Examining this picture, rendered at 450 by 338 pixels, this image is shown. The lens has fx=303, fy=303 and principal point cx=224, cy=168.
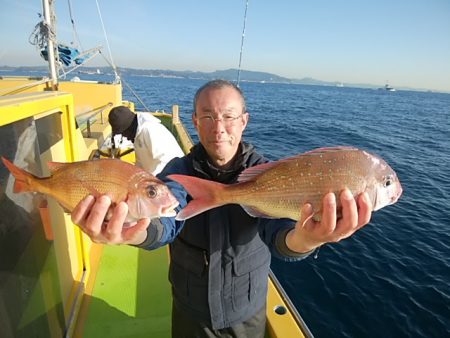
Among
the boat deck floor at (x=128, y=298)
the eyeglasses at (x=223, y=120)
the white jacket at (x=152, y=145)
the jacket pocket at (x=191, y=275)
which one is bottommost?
the boat deck floor at (x=128, y=298)

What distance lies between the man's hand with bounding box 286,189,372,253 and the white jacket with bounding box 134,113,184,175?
2.57 meters

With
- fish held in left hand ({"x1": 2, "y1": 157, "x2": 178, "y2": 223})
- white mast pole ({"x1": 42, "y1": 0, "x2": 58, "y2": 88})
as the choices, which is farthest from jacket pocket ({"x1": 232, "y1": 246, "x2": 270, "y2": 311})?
white mast pole ({"x1": 42, "y1": 0, "x2": 58, "y2": 88})

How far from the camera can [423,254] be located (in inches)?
304

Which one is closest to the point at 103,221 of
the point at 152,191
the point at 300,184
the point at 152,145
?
the point at 152,191

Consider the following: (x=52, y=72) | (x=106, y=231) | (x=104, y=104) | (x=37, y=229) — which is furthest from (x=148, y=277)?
(x=104, y=104)

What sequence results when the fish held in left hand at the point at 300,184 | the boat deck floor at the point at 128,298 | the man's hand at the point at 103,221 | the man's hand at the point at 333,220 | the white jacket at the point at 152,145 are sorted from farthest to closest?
the white jacket at the point at 152,145 → the boat deck floor at the point at 128,298 → the fish held in left hand at the point at 300,184 → the man's hand at the point at 333,220 → the man's hand at the point at 103,221

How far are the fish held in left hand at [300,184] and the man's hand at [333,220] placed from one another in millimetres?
76

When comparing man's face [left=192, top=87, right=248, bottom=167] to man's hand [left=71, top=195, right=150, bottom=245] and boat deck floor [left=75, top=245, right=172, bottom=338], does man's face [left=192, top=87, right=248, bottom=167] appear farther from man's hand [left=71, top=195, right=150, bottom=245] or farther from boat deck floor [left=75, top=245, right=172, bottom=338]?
boat deck floor [left=75, top=245, right=172, bottom=338]

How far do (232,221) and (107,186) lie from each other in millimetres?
892

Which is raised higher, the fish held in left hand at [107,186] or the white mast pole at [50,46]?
the white mast pole at [50,46]

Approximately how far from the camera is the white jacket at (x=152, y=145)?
411 centimetres

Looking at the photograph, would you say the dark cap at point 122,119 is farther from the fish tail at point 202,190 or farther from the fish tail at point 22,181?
the fish tail at point 202,190

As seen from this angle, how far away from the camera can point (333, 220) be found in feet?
5.73

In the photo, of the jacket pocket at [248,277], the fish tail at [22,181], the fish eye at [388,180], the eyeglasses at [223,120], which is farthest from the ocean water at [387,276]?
the fish tail at [22,181]
